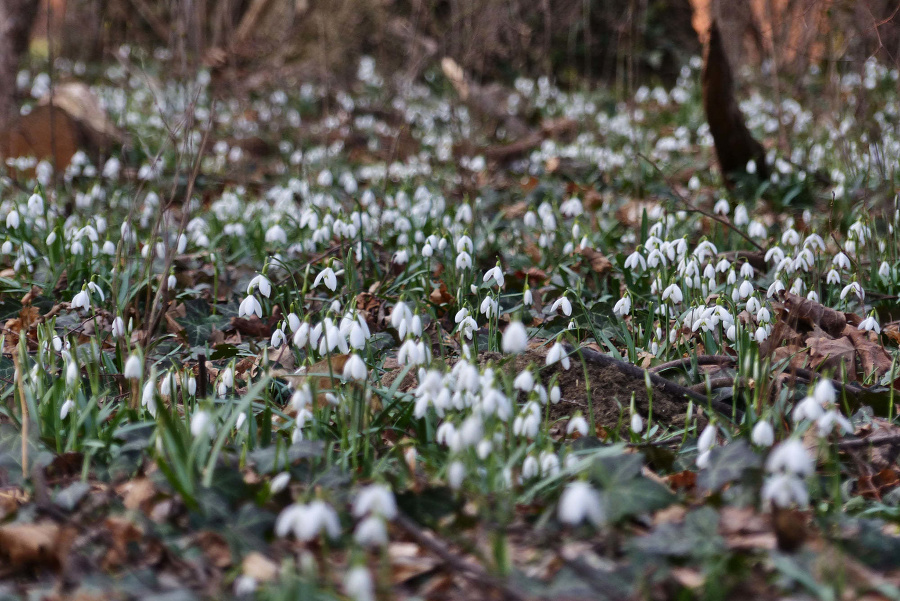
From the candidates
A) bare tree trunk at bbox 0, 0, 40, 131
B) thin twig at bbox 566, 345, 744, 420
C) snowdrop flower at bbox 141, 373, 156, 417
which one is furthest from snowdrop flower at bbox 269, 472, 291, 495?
bare tree trunk at bbox 0, 0, 40, 131

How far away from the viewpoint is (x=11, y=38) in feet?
22.2

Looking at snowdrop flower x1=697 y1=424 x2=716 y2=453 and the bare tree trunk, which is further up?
the bare tree trunk

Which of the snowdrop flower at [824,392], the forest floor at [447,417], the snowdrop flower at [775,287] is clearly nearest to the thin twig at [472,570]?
the forest floor at [447,417]

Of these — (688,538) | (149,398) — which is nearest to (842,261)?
(688,538)

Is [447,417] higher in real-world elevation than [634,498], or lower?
higher

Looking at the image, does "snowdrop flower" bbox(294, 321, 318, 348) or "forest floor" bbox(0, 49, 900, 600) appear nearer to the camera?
"forest floor" bbox(0, 49, 900, 600)

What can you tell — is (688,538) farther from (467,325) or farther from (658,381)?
(467,325)

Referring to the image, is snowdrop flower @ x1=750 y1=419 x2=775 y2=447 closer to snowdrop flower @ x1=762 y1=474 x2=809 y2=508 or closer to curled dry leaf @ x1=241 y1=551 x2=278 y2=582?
snowdrop flower @ x1=762 y1=474 x2=809 y2=508

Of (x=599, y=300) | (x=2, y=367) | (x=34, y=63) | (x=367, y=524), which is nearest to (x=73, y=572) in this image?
(x=367, y=524)

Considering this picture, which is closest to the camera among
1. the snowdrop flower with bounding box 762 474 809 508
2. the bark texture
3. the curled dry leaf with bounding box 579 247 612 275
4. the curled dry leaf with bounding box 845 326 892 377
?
the snowdrop flower with bounding box 762 474 809 508

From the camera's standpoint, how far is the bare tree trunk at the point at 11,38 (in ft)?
21.8

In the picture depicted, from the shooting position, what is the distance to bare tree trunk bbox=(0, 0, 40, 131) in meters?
6.66

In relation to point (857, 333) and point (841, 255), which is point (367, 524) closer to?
point (857, 333)

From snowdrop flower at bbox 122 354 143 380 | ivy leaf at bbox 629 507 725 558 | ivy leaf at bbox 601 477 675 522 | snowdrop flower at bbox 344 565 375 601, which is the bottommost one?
ivy leaf at bbox 629 507 725 558
